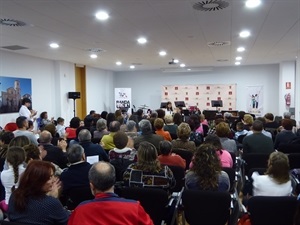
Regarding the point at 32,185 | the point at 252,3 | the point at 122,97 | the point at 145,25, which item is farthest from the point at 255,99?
the point at 32,185

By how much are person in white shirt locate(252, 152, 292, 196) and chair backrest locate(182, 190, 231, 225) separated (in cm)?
50

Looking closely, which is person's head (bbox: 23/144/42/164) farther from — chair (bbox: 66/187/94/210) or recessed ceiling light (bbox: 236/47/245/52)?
recessed ceiling light (bbox: 236/47/245/52)

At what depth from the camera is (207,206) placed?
2.48m

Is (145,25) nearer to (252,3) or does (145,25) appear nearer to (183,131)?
(252,3)

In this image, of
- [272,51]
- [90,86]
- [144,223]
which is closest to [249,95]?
[272,51]

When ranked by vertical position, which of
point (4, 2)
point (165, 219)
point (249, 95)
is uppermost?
point (4, 2)

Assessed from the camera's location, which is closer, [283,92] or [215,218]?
[215,218]

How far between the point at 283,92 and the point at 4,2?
11.8 meters

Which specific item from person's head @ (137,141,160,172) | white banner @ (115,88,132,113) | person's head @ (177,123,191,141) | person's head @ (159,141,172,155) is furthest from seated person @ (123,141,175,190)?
white banner @ (115,88,132,113)

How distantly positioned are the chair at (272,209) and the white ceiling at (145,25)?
3.16 m

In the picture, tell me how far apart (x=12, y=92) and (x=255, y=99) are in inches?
435

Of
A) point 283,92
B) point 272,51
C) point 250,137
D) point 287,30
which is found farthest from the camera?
point 283,92

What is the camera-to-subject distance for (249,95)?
47.1 feet

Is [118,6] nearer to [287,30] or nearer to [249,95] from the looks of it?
[287,30]
